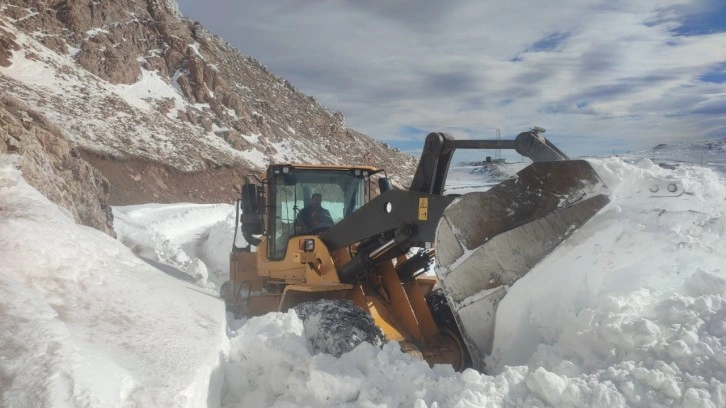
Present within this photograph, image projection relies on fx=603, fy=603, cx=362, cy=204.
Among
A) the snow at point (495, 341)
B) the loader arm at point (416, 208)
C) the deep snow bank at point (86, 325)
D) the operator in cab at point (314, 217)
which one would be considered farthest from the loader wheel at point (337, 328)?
the operator in cab at point (314, 217)

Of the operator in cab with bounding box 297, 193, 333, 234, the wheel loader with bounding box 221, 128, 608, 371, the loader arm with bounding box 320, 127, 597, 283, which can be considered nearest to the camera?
the wheel loader with bounding box 221, 128, 608, 371

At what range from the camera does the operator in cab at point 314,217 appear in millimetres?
6607

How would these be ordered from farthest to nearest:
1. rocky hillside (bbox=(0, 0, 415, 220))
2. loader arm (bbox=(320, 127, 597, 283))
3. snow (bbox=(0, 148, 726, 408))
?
rocky hillside (bbox=(0, 0, 415, 220)), loader arm (bbox=(320, 127, 597, 283)), snow (bbox=(0, 148, 726, 408))

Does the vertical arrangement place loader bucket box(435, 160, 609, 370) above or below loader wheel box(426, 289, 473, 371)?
above

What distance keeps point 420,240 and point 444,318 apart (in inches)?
51.9

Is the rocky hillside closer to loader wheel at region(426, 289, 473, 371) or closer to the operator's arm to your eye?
the operator's arm

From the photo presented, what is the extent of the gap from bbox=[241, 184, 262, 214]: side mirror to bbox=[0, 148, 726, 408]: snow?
2.64 m

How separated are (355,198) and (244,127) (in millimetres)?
40543

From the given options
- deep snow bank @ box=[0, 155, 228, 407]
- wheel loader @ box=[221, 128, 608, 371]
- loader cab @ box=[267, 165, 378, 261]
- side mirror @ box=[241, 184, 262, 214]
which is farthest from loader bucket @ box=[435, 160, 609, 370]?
side mirror @ box=[241, 184, 262, 214]

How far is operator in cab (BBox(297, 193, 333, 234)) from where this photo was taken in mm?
6607

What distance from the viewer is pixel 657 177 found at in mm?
3287

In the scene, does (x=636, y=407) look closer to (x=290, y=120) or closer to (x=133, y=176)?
(x=133, y=176)

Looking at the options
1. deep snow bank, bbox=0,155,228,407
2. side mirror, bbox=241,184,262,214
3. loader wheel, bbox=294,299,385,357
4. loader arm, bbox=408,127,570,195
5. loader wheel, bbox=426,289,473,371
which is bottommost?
loader wheel, bbox=426,289,473,371

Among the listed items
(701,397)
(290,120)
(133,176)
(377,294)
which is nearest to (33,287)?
(377,294)
